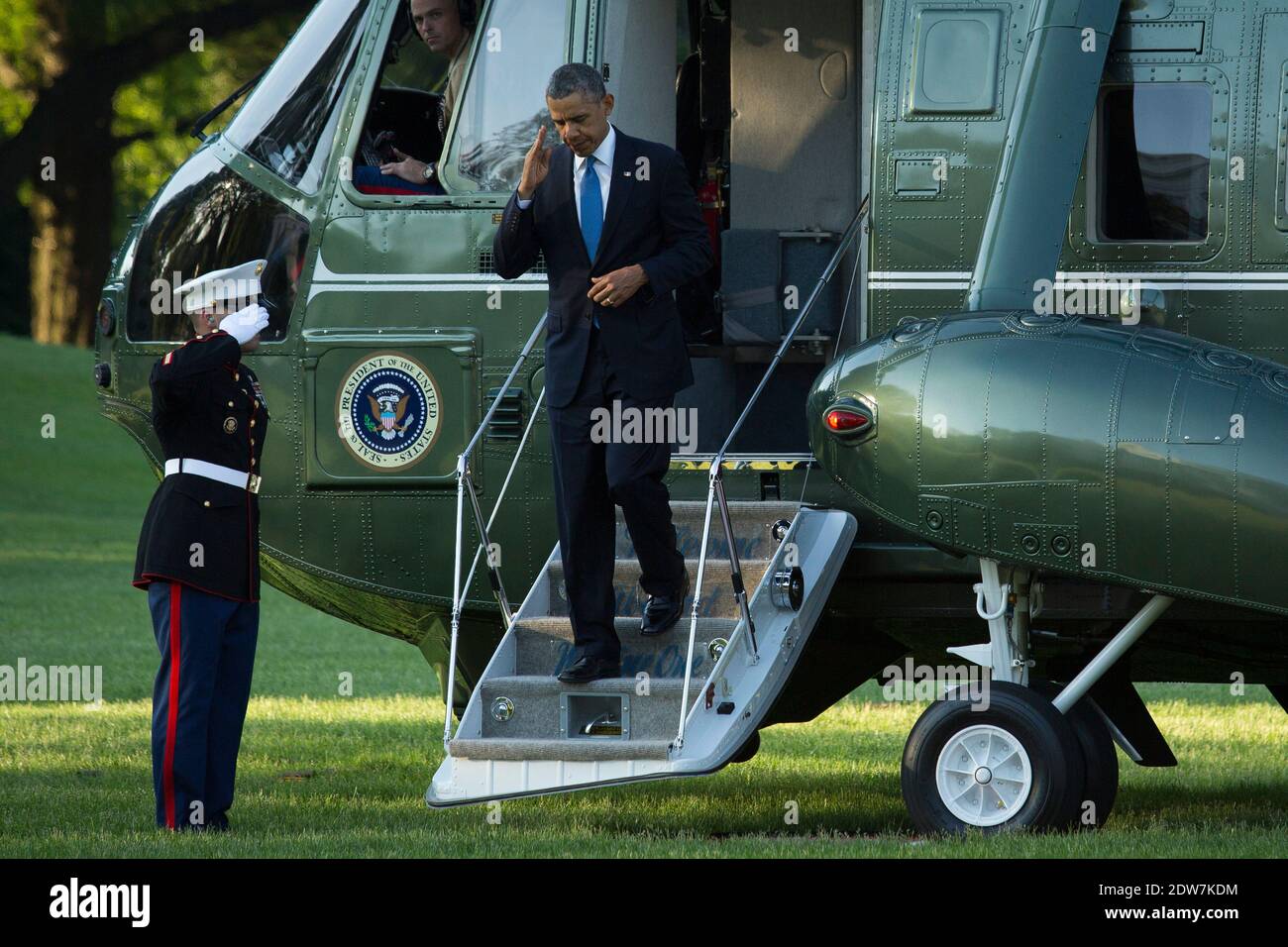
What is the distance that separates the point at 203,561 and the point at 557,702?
55.9 inches

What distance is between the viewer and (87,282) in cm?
3188

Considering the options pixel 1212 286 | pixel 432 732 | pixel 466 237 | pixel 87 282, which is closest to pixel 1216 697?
pixel 432 732

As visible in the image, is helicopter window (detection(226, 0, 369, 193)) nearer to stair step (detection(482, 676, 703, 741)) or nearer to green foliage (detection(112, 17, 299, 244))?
stair step (detection(482, 676, 703, 741))

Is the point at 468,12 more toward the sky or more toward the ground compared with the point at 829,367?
more toward the sky

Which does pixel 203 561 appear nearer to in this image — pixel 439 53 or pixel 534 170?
pixel 534 170

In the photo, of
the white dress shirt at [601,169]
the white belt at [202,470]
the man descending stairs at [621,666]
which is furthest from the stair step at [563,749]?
the white dress shirt at [601,169]

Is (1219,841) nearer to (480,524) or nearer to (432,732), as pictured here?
(480,524)

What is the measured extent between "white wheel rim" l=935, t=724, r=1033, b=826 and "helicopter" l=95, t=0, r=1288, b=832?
0.04 ft

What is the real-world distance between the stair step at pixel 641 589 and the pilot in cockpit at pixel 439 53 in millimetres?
1825

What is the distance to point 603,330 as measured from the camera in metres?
6.71

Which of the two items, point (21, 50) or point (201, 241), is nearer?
point (201, 241)

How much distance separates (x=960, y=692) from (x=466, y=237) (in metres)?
2.76

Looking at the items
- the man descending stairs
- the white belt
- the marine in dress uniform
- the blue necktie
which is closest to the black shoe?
the man descending stairs

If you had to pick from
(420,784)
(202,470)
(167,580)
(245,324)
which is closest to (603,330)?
(245,324)
